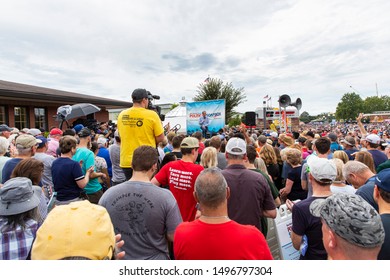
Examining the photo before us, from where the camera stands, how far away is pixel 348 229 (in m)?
1.31

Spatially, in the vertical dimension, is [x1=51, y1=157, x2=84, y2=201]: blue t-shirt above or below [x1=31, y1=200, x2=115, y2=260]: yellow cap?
below

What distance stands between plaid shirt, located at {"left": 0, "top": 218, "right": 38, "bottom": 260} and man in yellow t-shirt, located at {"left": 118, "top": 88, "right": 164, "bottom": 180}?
1688mm

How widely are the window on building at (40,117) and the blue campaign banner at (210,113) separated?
1043 cm

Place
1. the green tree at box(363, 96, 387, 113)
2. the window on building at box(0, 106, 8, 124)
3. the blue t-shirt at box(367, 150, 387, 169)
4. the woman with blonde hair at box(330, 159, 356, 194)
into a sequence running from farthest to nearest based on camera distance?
the green tree at box(363, 96, 387, 113) < the window on building at box(0, 106, 8, 124) < the blue t-shirt at box(367, 150, 387, 169) < the woman with blonde hair at box(330, 159, 356, 194)

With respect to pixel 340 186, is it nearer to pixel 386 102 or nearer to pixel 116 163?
pixel 116 163

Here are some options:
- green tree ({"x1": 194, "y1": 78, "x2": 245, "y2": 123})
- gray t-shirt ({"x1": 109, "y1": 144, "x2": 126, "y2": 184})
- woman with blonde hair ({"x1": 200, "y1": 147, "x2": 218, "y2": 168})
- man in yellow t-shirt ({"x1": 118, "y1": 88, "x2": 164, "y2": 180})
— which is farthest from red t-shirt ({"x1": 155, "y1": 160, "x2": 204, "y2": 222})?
green tree ({"x1": 194, "y1": 78, "x2": 245, "y2": 123})

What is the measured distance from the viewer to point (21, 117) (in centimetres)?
1540

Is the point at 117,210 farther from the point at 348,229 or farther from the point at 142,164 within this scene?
the point at 348,229

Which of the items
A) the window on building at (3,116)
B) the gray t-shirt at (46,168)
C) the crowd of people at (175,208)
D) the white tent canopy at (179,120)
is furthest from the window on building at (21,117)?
the gray t-shirt at (46,168)

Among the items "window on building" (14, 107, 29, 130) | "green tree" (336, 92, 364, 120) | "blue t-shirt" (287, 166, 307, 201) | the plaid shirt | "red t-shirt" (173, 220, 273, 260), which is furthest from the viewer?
"green tree" (336, 92, 364, 120)

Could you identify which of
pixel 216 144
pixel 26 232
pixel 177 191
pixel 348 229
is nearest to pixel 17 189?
pixel 26 232

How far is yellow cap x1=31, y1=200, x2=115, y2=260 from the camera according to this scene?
1.22m

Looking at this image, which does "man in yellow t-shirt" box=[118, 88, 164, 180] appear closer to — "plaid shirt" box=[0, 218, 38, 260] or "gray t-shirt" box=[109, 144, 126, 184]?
"gray t-shirt" box=[109, 144, 126, 184]
